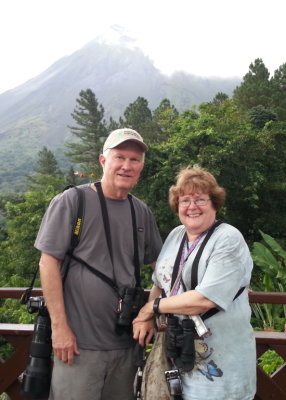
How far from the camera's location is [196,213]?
5.69ft

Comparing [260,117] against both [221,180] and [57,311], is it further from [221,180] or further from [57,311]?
[57,311]

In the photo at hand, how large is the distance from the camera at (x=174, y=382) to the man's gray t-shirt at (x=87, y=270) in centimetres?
31

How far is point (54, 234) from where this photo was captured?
175 cm

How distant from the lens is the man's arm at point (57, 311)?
5.61 ft

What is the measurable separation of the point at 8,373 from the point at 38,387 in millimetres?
332

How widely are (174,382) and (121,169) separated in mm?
984

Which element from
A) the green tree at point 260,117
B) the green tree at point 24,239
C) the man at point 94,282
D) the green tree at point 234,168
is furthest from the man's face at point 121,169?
the green tree at point 260,117

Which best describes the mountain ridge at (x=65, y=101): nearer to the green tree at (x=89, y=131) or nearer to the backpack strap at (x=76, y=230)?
the green tree at (x=89, y=131)

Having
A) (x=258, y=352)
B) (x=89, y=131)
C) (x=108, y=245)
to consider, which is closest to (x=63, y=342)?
(x=108, y=245)

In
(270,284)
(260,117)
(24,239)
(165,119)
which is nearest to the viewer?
(270,284)

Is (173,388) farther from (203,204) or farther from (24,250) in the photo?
(24,250)

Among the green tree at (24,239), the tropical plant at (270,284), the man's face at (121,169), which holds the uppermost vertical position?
the man's face at (121,169)

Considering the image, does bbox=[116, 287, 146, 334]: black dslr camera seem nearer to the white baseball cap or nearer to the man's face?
the man's face

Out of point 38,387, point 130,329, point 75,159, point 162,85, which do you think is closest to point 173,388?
point 130,329
